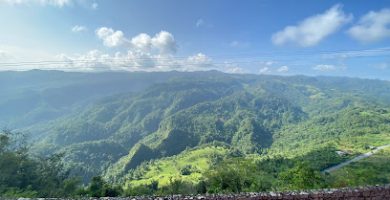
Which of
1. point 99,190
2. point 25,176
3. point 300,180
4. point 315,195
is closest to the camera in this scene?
point 315,195

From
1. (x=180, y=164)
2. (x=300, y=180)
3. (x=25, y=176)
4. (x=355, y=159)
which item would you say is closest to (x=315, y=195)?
(x=300, y=180)

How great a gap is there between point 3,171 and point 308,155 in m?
116

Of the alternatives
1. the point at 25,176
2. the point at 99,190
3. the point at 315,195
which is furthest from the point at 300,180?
the point at 25,176

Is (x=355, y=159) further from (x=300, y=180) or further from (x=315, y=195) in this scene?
(x=315, y=195)

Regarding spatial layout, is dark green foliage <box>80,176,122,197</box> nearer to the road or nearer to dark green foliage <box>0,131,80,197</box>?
dark green foliage <box>0,131,80,197</box>

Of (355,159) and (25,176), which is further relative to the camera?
(355,159)

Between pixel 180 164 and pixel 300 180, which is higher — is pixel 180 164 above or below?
below

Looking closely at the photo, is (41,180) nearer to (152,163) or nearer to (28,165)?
(28,165)

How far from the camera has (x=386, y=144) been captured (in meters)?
152

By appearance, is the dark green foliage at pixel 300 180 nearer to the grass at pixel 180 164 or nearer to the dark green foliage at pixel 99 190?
the dark green foliage at pixel 99 190

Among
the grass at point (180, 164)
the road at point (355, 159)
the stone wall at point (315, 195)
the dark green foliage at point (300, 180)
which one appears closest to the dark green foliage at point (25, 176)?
the dark green foliage at point (300, 180)

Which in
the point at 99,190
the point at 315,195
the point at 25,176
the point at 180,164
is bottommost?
the point at 180,164

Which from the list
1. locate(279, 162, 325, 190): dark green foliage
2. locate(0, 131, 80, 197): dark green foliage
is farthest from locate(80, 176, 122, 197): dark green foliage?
locate(279, 162, 325, 190): dark green foliage

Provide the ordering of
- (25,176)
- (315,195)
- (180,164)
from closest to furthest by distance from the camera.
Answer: (315,195) < (25,176) < (180,164)
